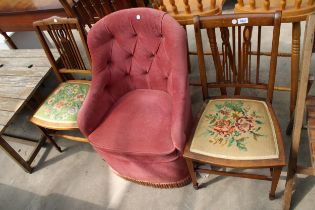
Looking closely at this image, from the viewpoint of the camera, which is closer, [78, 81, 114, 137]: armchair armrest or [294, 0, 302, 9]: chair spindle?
[294, 0, 302, 9]: chair spindle

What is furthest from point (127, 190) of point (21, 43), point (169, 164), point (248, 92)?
point (21, 43)

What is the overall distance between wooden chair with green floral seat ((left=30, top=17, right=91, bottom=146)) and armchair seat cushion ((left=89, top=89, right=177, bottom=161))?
294 mm

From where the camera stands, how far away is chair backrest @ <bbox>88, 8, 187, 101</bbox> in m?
1.43

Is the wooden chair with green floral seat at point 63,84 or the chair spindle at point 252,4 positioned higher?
the chair spindle at point 252,4

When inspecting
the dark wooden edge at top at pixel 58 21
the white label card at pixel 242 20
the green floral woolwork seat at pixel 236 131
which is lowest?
the green floral woolwork seat at pixel 236 131

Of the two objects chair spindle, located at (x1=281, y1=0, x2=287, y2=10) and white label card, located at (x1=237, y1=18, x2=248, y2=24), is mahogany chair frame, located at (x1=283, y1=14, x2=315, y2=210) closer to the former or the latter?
white label card, located at (x1=237, y1=18, x2=248, y2=24)

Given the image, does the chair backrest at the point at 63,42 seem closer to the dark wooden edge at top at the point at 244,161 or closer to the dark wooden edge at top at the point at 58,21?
the dark wooden edge at top at the point at 58,21

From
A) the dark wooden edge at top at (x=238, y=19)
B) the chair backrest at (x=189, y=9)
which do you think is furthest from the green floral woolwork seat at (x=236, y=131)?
the chair backrest at (x=189, y=9)

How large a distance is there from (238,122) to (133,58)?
30.0 inches

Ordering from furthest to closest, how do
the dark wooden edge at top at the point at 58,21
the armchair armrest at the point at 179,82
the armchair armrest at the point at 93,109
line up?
the dark wooden edge at top at the point at 58,21 → the armchair armrest at the point at 93,109 → the armchair armrest at the point at 179,82

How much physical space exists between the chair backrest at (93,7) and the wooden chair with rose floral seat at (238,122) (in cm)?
84

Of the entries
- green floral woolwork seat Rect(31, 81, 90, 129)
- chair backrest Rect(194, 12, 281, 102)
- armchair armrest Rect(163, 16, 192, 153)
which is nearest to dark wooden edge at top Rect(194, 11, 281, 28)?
chair backrest Rect(194, 12, 281, 102)

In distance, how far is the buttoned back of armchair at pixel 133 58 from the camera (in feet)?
4.73

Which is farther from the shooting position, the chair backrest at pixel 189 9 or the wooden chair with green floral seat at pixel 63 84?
the wooden chair with green floral seat at pixel 63 84
